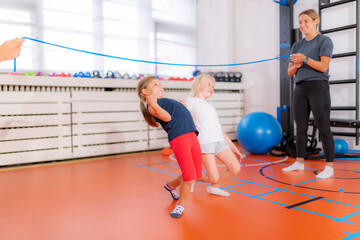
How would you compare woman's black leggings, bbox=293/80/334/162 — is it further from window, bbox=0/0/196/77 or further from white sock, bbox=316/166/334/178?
window, bbox=0/0/196/77

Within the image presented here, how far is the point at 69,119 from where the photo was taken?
407cm

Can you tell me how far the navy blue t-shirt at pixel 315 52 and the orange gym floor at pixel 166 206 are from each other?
91 cm

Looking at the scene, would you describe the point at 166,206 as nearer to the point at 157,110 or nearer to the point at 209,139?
the point at 209,139

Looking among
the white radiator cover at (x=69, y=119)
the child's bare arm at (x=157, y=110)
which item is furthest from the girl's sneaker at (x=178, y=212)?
the white radiator cover at (x=69, y=119)

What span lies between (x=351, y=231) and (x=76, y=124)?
10.9 feet

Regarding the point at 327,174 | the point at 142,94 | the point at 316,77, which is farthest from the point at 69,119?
the point at 327,174

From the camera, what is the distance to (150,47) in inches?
219

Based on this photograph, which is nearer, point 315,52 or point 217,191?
point 217,191

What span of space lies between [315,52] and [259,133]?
1.40 meters

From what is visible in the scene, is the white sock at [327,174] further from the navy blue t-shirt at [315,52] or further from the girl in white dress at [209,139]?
the girl in white dress at [209,139]

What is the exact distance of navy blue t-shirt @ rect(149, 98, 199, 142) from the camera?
2.07m

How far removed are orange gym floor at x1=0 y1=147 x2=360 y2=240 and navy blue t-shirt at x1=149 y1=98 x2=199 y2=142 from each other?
0.51 metres

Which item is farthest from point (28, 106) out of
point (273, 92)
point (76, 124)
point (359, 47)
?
point (359, 47)

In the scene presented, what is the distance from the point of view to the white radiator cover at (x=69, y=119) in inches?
145
